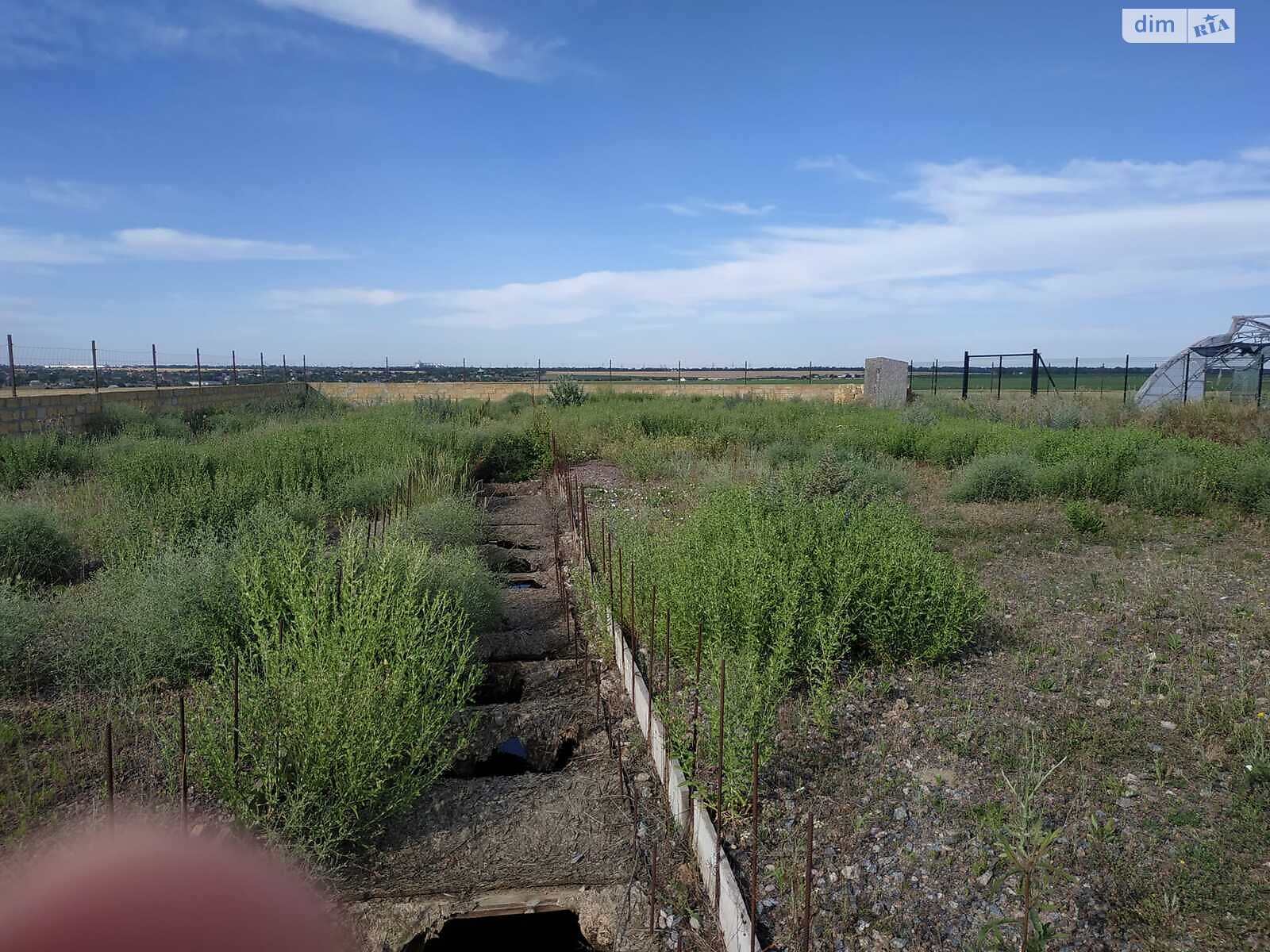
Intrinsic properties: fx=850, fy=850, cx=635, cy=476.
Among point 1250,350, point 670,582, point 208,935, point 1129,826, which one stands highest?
point 1250,350

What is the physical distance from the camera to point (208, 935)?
43 centimetres

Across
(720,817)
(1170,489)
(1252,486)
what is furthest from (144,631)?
(1252,486)

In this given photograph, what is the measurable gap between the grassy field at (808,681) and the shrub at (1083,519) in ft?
0.11

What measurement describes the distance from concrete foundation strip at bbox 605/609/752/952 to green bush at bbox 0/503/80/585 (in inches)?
175

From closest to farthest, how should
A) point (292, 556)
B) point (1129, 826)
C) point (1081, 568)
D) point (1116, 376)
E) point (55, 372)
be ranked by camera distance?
point (1129, 826), point (292, 556), point (1081, 568), point (55, 372), point (1116, 376)

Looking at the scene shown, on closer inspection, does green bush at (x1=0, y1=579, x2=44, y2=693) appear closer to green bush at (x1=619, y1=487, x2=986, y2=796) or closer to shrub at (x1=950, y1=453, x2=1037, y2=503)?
green bush at (x1=619, y1=487, x2=986, y2=796)

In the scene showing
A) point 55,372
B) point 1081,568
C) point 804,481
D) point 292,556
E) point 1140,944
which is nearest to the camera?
point 1140,944

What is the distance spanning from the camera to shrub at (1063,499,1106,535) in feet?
24.7

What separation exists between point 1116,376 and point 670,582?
6911 centimetres

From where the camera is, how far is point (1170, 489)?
8.56 meters

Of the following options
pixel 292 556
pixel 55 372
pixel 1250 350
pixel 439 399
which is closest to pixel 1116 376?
pixel 1250 350

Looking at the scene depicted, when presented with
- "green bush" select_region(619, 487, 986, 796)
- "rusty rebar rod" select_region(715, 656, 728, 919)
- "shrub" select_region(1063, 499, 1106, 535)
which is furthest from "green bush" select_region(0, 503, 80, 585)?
"shrub" select_region(1063, 499, 1106, 535)

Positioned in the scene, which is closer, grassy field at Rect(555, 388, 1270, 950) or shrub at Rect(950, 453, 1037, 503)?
grassy field at Rect(555, 388, 1270, 950)

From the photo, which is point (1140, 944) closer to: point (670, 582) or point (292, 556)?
point (670, 582)
